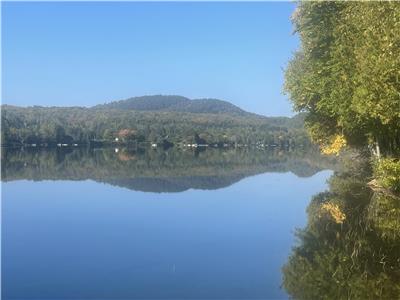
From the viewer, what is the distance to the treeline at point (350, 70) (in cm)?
2320

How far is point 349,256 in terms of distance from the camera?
53.9 feet

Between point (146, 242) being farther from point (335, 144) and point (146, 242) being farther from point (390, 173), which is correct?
point (335, 144)

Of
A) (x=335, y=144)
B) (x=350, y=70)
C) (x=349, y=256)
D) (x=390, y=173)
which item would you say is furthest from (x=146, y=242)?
(x=335, y=144)

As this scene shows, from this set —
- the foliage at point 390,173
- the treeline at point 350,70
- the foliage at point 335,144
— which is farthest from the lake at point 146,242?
the treeline at point 350,70

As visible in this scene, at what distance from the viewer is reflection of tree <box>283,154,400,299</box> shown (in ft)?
43.8

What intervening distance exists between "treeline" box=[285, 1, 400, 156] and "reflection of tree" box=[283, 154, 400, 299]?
445 centimetres

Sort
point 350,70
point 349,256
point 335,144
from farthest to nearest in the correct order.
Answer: point 335,144
point 350,70
point 349,256

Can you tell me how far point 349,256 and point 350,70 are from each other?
12859 millimetres

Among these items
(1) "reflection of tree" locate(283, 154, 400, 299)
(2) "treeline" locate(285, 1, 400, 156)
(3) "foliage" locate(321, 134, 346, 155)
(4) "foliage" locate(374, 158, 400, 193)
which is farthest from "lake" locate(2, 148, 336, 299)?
(2) "treeline" locate(285, 1, 400, 156)

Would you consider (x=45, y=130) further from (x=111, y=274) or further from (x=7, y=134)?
(x=111, y=274)

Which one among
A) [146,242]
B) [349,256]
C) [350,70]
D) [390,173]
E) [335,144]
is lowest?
[146,242]

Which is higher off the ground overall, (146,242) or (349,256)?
(349,256)

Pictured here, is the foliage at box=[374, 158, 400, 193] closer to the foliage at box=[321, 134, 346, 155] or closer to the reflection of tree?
the reflection of tree

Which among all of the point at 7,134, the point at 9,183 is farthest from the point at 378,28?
the point at 7,134
